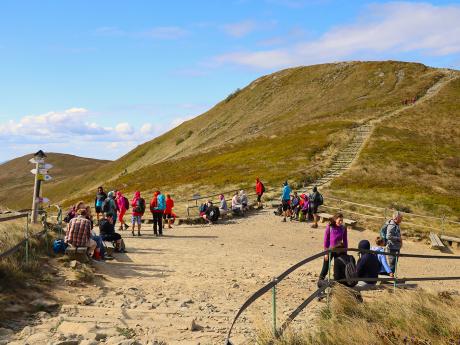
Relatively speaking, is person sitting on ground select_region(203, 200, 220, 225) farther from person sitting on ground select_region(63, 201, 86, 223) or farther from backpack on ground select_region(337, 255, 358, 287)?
backpack on ground select_region(337, 255, 358, 287)

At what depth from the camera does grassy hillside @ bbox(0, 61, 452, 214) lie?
45.1 m

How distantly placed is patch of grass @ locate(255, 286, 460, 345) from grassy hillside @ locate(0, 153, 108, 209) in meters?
116

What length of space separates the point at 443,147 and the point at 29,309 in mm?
46710

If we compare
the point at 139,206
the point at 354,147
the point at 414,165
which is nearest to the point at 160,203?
the point at 139,206

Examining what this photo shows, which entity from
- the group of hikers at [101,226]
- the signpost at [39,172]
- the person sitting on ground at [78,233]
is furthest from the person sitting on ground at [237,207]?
the person sitting on ground at [78,233]

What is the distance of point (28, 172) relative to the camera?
524 feet

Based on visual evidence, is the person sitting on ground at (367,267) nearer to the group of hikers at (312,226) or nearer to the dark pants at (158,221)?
the group of hikers at (312,226)

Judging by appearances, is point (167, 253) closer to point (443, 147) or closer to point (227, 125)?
point (443, 147)

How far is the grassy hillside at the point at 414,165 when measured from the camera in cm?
3195

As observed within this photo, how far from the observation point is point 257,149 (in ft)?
181

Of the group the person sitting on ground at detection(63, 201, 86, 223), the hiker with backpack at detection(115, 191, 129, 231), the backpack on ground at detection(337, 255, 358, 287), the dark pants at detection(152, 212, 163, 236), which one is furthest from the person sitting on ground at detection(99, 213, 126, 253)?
the backpack on ground at detection(337, 255, 358, 287)

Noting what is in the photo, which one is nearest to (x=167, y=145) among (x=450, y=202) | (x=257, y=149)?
(x=257, y=149)

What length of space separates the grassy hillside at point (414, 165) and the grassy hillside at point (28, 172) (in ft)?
302

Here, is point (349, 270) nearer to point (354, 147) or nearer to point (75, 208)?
point (75, 208)
